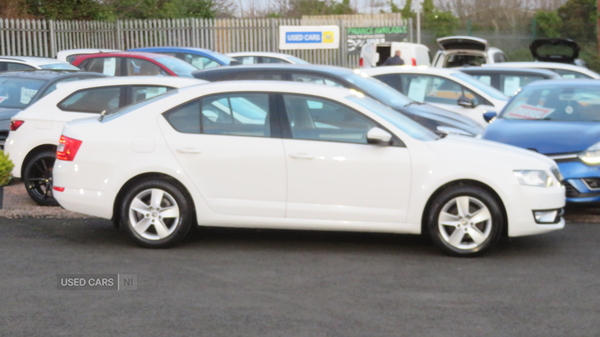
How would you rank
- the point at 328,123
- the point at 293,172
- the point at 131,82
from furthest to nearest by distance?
the point at 131,82
the point at 328,123
the point at 293,172

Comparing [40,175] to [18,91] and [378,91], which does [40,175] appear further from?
[378,91]

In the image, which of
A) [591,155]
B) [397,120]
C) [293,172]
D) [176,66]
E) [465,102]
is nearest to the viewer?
[293,172]

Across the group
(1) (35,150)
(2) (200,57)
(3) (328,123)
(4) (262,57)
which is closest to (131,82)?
(1) (35,150)

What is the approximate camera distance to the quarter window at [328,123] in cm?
748

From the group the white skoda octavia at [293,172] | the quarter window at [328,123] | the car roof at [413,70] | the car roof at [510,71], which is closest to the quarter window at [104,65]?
the car roof at [413,70]

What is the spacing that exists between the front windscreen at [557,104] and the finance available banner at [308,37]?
2253cm

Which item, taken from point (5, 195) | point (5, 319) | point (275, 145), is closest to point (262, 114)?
point (275, 145)

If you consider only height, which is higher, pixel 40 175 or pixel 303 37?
pixel 303 37

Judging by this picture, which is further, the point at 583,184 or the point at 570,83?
the point at 570,83

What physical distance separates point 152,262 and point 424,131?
2680 millimetres

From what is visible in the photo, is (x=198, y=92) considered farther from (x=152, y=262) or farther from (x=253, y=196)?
(x=152, y=262)

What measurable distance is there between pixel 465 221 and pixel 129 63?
11.8m

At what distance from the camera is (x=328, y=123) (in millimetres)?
7535

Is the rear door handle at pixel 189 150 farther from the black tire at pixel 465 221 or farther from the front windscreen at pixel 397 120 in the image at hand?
the black tire at pixel 465 221
